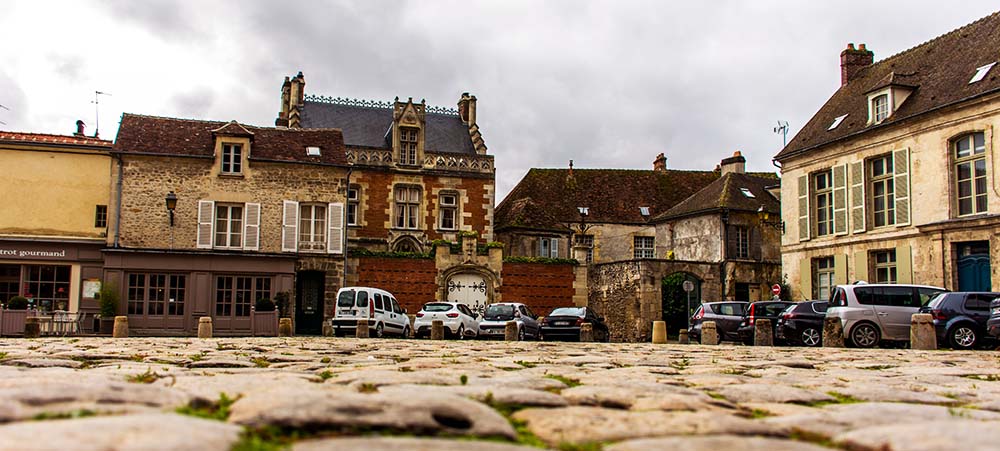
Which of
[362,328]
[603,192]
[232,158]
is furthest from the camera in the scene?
[603,192]

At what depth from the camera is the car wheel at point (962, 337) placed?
17797mm

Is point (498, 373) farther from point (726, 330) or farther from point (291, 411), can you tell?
point (726, 330)

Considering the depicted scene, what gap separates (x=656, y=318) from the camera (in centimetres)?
3344

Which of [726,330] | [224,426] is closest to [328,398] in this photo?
[224,426]

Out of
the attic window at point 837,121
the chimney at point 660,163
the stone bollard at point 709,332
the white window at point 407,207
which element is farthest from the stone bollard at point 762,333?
the chimney at point 660,163

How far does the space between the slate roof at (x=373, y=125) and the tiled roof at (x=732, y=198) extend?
9866mm

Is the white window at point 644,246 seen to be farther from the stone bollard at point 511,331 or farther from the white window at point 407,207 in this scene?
the stone bollard at point 511,331

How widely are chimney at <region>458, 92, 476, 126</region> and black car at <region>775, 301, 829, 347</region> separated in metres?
23.9

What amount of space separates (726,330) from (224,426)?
22.4 metres

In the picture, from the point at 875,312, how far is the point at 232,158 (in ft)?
68.5

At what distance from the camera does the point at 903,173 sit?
26047mm

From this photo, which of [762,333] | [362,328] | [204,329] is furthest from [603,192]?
[204,329]

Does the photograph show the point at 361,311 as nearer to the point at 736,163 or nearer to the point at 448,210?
the point at 448,210

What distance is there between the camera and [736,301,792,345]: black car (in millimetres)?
22641
